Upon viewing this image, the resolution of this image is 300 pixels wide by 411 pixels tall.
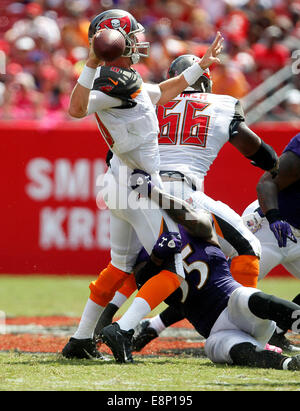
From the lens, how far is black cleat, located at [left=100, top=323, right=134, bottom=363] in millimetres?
3965

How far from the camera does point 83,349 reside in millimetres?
4375

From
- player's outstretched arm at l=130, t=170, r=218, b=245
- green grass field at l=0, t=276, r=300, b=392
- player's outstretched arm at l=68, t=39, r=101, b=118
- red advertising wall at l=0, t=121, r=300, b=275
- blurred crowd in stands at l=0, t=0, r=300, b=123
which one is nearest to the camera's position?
green grass field at l=0, t=276, r=300, b=392

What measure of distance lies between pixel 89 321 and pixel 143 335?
0.52 metres

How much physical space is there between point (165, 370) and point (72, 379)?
0.55 m

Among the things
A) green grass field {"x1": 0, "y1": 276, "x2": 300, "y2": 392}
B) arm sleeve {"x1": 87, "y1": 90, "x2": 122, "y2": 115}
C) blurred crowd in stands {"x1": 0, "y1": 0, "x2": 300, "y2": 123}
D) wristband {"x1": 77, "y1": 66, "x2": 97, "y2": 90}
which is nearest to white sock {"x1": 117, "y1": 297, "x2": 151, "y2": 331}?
green grass field {"x1": 0, "y1": 276, "x2": 300, "y2": 392}

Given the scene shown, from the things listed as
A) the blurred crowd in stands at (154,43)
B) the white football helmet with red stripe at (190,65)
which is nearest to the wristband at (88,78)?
the white football helmet with red stripe at (190,65)

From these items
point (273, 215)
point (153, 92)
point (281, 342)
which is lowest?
point (281, 342)

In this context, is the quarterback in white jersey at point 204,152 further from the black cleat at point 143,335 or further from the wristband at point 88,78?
the wristband at point 88,78

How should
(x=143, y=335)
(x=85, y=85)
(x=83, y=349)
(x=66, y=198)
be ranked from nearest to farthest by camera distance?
(x=85, y=85), (x=83, y=349), (x=143, y=335), (x=66, y=198)

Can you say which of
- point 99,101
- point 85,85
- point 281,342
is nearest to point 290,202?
point 281,342

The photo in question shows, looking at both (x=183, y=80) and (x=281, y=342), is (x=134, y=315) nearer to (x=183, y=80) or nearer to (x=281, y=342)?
(x=281, y=342)

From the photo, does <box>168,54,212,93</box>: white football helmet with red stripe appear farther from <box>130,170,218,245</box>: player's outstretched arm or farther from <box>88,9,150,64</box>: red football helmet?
<box>130,170,218,245</box>: player's outstretched arm

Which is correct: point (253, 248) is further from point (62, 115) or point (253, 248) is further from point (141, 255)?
point (62, 115)

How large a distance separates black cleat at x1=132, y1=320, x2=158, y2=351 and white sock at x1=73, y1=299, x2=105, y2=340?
42 centimetres
